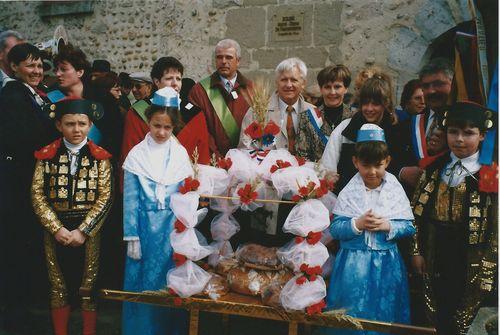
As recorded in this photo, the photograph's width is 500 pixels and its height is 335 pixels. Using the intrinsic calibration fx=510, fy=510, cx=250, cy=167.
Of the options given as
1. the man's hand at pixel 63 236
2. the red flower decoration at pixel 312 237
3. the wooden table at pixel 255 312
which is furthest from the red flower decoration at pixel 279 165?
the man's hand at pixel 63 236

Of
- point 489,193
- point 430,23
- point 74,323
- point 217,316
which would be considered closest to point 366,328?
point 489,193

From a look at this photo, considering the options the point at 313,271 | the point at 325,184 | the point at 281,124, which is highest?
the point at 281,124

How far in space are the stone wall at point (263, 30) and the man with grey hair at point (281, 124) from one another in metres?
2.54

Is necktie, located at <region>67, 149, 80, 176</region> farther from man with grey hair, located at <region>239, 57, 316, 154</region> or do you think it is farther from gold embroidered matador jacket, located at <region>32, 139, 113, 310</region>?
man with grey hair, located at <region>239, 57, 316, 154</region>

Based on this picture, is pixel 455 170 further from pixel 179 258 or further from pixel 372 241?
pixel 179 258

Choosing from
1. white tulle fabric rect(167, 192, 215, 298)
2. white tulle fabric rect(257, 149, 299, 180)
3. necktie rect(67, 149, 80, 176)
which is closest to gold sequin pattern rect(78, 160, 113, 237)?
necktie rect(67, 149, 80, 176)

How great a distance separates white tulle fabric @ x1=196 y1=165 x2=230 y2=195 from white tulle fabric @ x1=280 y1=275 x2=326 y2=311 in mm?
810

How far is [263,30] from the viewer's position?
6.66m

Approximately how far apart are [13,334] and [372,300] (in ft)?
9.47

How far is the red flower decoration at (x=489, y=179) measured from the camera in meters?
2.90

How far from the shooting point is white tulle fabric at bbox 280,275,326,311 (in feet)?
9.80

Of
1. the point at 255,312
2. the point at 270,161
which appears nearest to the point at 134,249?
the point at 255,312

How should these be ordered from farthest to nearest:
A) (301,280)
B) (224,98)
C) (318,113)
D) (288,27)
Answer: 1. (288,27)
2. (224,98)
3. (318,113)
4. (301,280)

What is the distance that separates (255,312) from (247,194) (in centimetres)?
73
